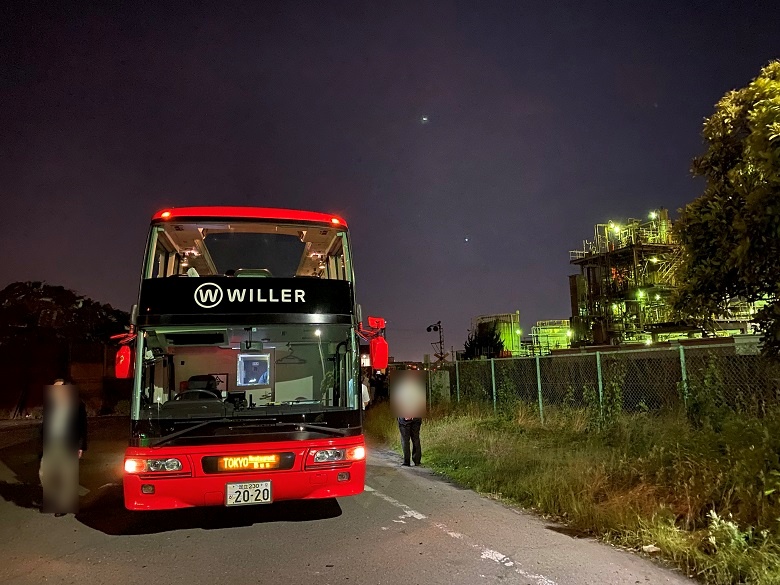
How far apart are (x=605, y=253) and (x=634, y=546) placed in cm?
2919

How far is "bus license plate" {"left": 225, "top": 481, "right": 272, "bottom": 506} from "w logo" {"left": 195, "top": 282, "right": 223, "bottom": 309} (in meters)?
1.85

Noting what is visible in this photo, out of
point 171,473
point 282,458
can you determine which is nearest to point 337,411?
point 282,458

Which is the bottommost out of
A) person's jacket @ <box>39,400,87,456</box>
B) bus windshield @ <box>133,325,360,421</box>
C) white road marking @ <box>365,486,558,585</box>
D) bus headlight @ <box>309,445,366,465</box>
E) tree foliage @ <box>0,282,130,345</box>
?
white road marking @ <box>365,486,558,585</box>

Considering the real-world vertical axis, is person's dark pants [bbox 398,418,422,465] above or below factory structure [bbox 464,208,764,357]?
below

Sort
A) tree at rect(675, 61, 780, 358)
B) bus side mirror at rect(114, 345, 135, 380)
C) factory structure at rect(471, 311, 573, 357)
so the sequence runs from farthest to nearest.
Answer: factory structure at rect(471, 311, 573, 357), bus side mirror at rect(114, 345, 135, 380), tree at rect(675, 61, 780, 358)

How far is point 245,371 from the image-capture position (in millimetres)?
7797

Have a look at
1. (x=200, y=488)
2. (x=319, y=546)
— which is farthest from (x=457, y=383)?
(x=200, y=488)

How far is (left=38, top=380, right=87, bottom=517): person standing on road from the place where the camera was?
7527 mm

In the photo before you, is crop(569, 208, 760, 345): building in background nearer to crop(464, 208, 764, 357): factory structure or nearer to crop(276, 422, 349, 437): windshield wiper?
crop(464, 208, 764, 357): factory structure

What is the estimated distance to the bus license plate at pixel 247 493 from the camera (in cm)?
594

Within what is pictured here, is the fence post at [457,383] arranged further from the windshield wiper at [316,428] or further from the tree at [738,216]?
the tree at [738,216]

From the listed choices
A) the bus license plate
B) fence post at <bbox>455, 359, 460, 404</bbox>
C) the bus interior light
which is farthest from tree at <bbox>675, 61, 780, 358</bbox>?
fence post at <bbox>455, 359, 460, 404</bbox>

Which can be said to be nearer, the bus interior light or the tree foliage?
the bus interior light

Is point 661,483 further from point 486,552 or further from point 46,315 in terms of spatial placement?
point 46,315
